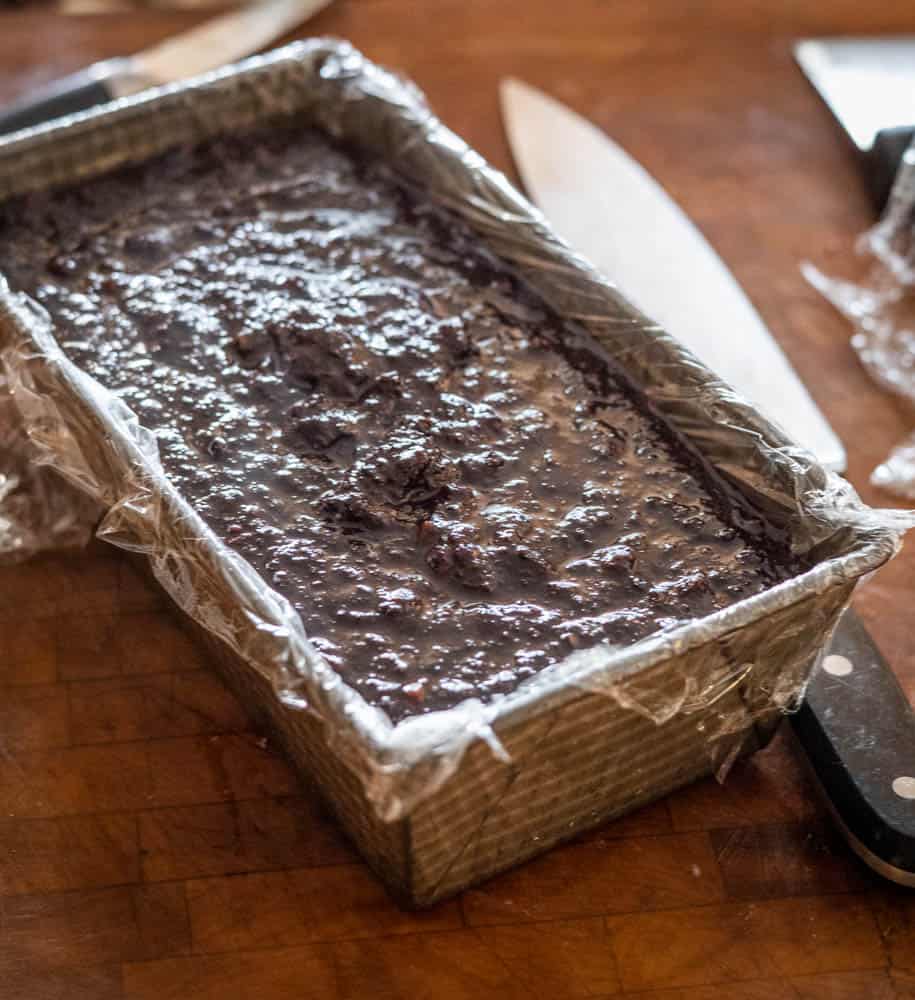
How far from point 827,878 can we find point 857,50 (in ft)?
5.30

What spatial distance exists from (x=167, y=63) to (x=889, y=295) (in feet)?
3.89

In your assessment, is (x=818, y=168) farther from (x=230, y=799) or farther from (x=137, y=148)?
(x=230, y=799)

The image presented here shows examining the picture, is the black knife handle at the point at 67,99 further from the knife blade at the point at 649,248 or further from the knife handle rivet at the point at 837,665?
the knife handle rivet at the point at 837,665

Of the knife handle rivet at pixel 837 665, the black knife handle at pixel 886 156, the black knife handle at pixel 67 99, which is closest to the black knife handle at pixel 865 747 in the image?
the knife handle rivet at pixel 837 665

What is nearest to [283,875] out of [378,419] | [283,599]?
[283,599]

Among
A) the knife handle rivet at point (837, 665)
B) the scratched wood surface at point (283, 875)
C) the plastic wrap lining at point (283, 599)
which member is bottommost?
the scratched wood surface at point (283, 875)

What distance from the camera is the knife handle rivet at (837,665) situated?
1.55 meters

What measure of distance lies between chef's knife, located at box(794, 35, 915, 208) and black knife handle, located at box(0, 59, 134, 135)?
117cm

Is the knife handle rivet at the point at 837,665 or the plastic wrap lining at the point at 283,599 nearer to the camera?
the plastic wrap lining at the point at 283,599

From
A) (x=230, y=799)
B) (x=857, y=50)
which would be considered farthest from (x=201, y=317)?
(x=857, y=50)

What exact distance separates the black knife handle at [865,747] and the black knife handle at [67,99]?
1322mm

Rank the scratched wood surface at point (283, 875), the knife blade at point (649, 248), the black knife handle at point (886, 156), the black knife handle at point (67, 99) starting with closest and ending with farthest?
1. the scratched wood surface at point (283, 875)
2. the knife blade at point (649, 248)
3. the black knife handle at point (67, 99)
4. the black knife handle at point (886, 156)

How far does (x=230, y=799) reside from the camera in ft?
5.08

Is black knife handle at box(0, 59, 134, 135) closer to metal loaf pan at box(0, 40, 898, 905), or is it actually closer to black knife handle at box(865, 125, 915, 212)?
metal loaf pan at box(0, 40, 898, 905)
